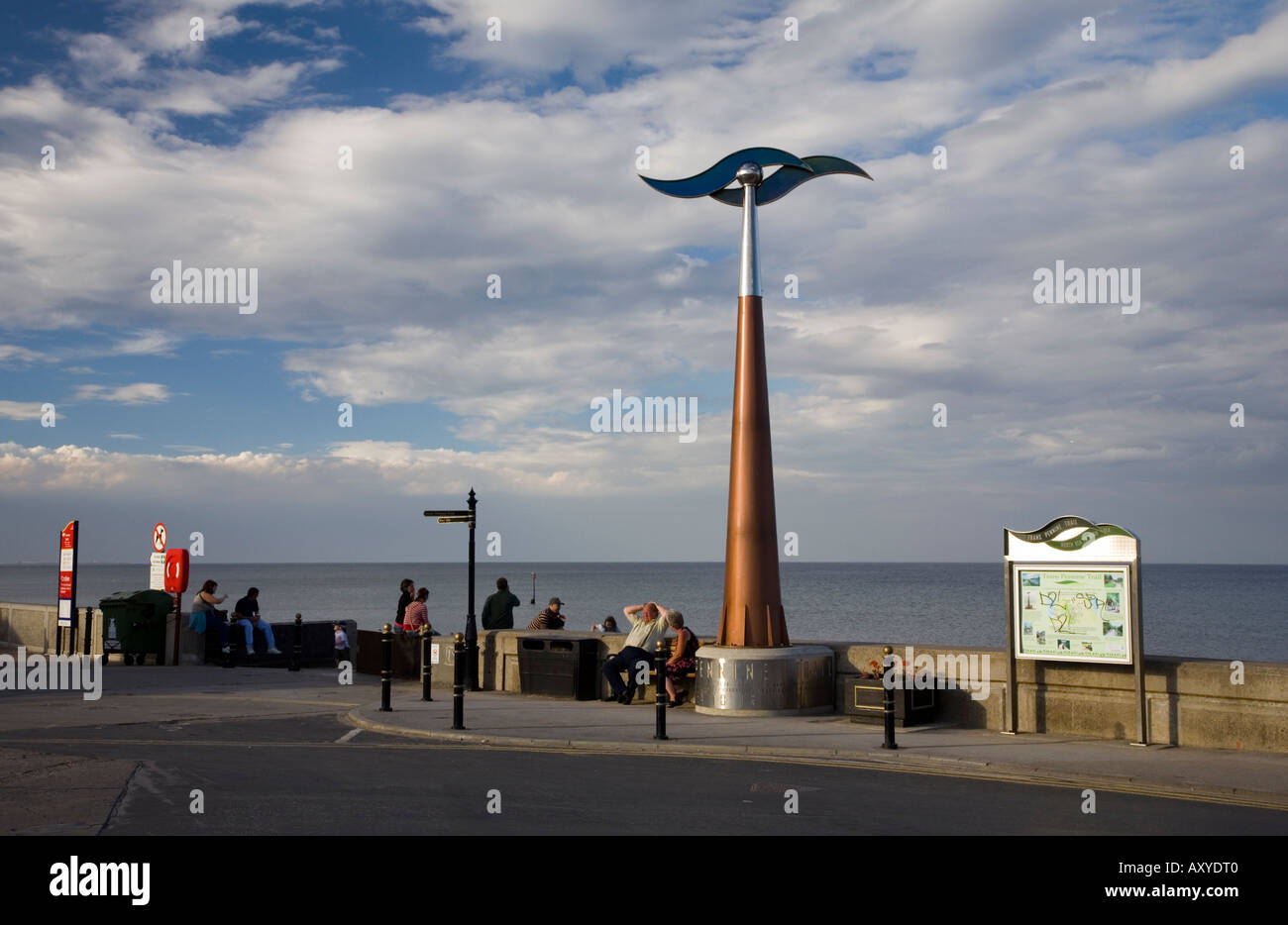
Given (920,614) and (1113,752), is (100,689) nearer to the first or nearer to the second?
(1113,752)

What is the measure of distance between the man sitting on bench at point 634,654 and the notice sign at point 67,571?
41.2 ft

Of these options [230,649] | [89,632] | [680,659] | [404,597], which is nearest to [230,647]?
[230,649]

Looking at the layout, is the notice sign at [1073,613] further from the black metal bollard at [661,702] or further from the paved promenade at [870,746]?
the black metal bollard at [661,702]

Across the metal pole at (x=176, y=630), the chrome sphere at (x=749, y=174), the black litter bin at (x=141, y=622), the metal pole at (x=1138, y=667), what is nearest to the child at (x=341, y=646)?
the metal pole at (x=176, y=630)

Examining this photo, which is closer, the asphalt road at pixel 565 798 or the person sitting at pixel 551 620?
the asphalt road at pixel 565 798

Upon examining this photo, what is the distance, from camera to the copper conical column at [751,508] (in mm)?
15969

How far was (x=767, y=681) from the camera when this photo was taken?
50.2 ft

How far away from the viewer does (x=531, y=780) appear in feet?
35.3

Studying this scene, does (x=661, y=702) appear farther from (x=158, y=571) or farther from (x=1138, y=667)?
(x=158, y=571)

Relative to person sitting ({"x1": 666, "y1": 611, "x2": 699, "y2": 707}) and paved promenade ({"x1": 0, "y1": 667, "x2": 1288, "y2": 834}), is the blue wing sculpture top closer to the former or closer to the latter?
person sitting ({"x1": 666, "y1": 611, "x2": 699, "y2": 707})

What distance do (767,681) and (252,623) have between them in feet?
45.6

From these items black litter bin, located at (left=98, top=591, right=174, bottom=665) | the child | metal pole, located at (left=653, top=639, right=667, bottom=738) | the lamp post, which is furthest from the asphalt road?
the child
